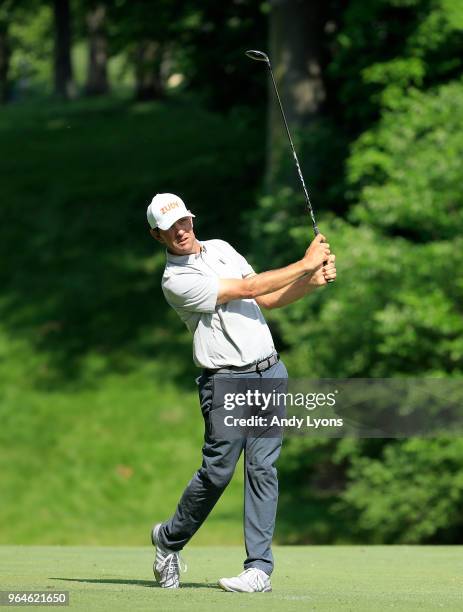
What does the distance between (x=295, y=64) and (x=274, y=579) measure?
Answer: 15607 millimetres

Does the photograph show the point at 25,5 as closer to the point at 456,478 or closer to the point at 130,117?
the point at 130,117

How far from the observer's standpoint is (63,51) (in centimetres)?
4166

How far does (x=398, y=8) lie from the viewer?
2072 cm

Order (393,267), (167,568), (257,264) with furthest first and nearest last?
(257,264), (393,267), (167,568)

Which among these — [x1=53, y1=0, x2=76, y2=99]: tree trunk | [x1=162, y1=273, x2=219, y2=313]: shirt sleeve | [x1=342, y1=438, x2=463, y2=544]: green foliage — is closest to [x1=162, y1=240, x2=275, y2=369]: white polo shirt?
[x1=162, y1=273, x2=219, y2=313]: shirt sleeve

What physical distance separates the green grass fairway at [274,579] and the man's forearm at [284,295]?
149cm

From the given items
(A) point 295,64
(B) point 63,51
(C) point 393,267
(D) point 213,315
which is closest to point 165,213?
(D) point 213,315

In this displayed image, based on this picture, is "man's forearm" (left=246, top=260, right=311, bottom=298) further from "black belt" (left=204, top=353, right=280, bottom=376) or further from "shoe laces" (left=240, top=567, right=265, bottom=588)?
"shoe laces" (left=240, top=567, right=265, bottom=588)

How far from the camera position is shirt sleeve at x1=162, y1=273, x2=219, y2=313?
6988mm

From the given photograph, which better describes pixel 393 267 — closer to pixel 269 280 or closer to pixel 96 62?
pixel 269 280

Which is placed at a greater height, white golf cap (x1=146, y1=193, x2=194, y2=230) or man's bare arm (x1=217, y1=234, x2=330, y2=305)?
white golf cap (x1=146, y1=193, x2=194, y2=230)

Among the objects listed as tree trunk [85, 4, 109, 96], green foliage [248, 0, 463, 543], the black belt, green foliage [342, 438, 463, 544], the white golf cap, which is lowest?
the black belt

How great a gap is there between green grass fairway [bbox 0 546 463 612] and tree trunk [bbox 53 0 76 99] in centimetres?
3062

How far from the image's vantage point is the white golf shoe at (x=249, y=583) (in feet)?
22.5
